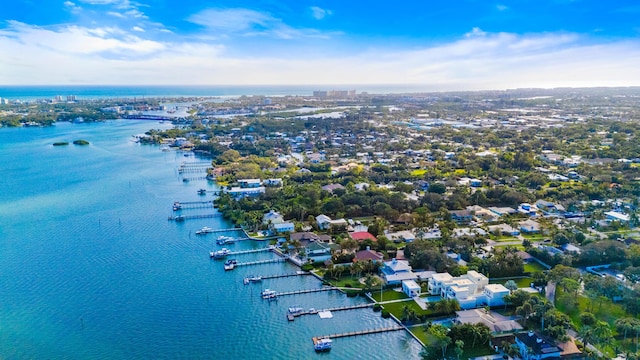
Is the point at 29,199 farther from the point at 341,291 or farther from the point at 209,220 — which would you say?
the point at 341,291

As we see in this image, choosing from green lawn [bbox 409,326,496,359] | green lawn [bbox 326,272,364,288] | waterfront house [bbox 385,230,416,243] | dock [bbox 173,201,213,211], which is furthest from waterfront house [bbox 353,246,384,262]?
dock [bbox 173,201,213,211]

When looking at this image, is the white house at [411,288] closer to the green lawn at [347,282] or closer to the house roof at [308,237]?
the green lawn at [347,282]

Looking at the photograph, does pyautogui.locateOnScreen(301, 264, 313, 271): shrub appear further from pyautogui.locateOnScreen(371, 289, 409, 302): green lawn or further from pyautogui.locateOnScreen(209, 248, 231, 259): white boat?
pyautogui.locateOnScreen(209, 248, 231, 259): white boat

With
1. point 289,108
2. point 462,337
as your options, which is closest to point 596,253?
point 462,337

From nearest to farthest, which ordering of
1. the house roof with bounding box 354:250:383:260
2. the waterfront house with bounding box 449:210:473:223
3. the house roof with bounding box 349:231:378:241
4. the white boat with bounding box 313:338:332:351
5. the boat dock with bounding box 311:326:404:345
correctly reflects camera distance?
the white boat with bounding box 313:338:332:351 < the boat dock with bounding box 311:326:404:345 < the house roof with bounding box 354:250:383:260 < the house roof with bounding box 349:231:378:241 < the waterfront house with bounding box 449:210:473:223

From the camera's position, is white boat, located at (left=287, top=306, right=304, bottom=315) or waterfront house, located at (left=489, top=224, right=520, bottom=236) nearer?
white boat, located at (left=287, top=306, right=304, bottom=315)

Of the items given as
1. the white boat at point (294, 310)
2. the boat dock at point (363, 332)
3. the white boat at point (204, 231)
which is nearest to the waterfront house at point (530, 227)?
the boat dock at point (363, 332)
